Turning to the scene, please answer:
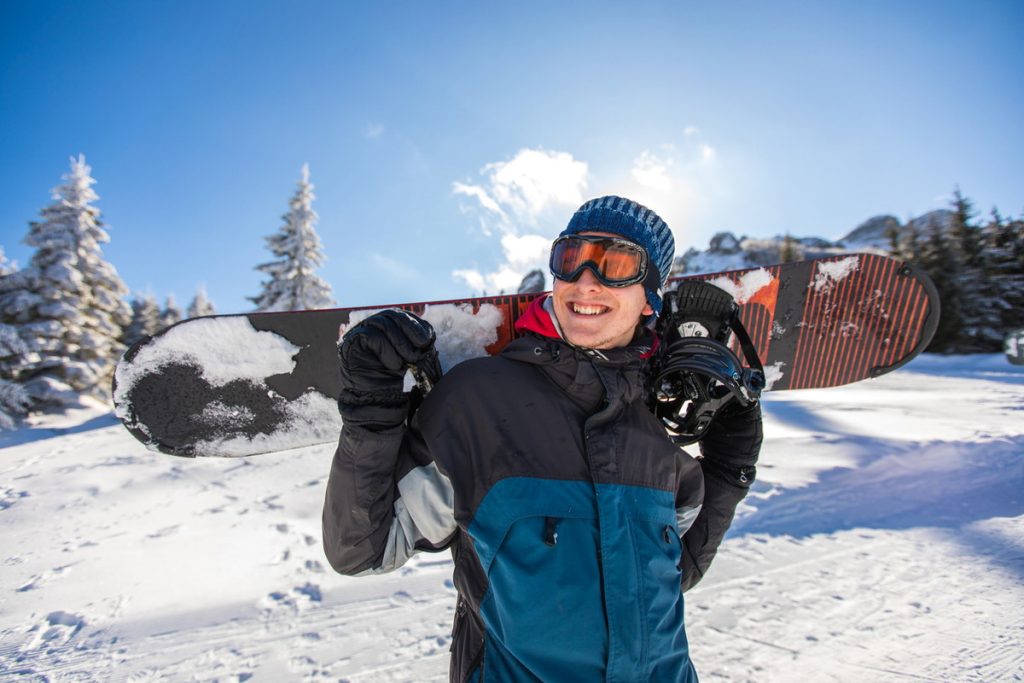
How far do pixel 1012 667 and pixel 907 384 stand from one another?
15.0 meters

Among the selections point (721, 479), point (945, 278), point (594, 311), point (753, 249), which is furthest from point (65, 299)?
point (753, 249)

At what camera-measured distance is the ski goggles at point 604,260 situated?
71.9 inches

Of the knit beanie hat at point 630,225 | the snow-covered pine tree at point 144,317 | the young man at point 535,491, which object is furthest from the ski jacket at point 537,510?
the snow-covered pine tree at point 144,317

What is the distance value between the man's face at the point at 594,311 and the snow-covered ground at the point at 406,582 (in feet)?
7.71

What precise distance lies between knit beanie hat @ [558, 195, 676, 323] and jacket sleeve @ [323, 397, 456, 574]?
Answer: 1.14 m

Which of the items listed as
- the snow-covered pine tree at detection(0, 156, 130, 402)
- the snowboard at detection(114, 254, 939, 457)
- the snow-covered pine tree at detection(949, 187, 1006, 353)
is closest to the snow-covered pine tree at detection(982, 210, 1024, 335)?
the snow-covered pine tree at detection(949, 187, 1006, 353)

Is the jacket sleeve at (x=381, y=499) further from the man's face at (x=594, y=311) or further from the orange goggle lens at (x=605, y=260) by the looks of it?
the orange goggle lens at (x=605, y=260)

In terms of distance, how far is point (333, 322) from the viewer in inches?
99.4

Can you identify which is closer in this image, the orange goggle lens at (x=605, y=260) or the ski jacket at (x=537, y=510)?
the ski jacket at (x=537, y=510)

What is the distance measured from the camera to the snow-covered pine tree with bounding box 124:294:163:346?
28500mm

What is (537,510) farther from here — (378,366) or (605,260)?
(605,260)

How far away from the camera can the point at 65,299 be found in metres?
15.4

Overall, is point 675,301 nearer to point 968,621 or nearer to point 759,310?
point 759,310

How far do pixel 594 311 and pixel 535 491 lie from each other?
762 millimetres
